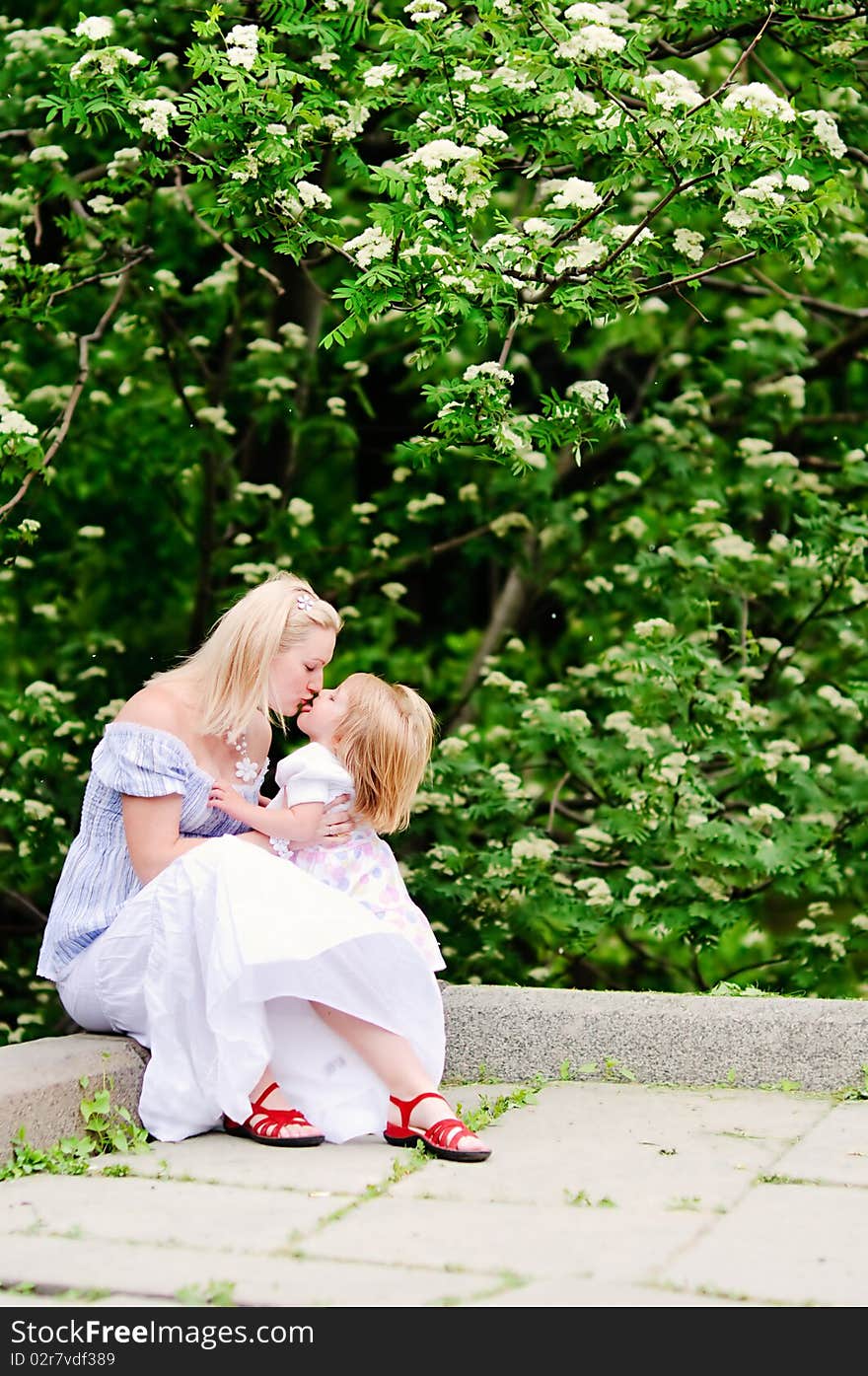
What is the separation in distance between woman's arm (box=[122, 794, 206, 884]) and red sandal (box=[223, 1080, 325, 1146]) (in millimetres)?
622

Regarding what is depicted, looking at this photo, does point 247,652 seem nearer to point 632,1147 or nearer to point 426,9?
point 632,1147

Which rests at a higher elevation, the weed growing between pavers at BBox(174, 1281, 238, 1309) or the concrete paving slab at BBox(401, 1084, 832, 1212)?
the weed growing between pavers at BBox(174, 1281, 238, 1309)

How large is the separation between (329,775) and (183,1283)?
1.66m

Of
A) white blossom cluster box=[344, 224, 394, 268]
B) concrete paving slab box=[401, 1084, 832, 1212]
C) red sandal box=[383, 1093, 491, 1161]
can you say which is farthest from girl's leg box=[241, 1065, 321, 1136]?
white blossom cluster box=[344, 224, 394, 268]

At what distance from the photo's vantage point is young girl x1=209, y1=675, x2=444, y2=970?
13.6 feet

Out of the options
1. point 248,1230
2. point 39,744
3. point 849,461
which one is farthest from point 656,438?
point 248,1230

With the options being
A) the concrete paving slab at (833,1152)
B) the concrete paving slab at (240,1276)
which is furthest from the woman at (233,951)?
→ the concrete paving slab at (240,1276)

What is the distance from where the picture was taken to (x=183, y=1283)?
2660 millimetres

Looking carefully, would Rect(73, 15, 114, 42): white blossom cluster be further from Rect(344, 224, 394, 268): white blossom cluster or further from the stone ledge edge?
the stone ledge edge

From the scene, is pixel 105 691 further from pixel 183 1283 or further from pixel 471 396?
pixel 183 1283

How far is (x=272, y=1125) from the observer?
3764 mm

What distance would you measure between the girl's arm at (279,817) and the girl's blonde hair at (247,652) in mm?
186

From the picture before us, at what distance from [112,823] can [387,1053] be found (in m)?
0.96

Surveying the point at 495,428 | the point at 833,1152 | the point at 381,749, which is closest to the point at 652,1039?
the point at 833,1152
